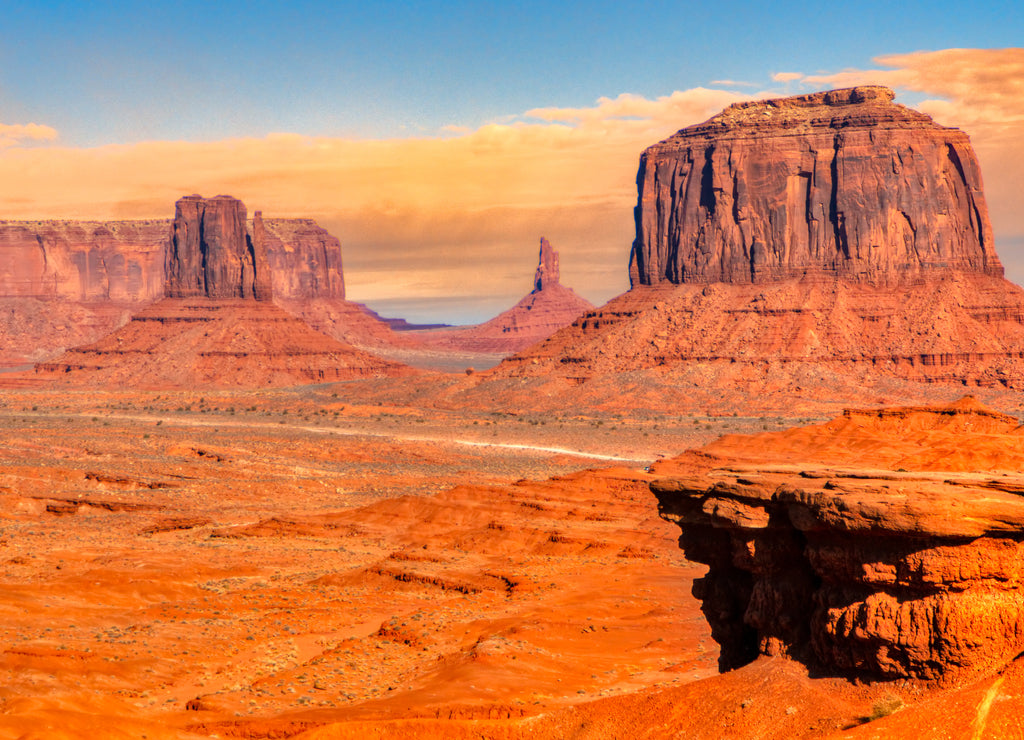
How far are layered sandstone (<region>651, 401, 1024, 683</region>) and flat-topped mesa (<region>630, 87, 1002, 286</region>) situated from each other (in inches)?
3763

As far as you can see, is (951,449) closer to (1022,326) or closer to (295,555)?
(295,555)

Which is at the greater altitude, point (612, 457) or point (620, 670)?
point (620, 670)

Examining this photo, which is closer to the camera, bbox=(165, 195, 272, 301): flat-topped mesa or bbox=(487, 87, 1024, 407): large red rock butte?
bbox=(487, 87, 1024, 407): large red rock butte

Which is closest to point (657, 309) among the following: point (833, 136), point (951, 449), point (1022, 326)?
point (833, 136)

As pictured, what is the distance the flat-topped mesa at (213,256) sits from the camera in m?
155

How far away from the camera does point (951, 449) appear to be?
4006cm

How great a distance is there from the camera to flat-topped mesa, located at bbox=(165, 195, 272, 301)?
15475cm

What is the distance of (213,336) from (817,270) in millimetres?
74288

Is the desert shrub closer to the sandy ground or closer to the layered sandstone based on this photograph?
the sandy ground

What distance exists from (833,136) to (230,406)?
62700mm

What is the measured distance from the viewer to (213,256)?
6078 inches

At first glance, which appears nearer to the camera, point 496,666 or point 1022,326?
point 496,666

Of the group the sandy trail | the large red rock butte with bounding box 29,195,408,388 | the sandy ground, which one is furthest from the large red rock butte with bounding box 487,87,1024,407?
the sandy ground

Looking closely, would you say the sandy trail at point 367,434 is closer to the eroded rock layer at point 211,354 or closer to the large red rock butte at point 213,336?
the eroded rock layer at point 211,354
